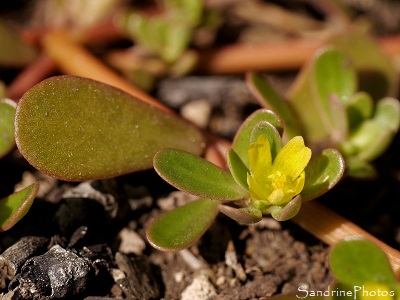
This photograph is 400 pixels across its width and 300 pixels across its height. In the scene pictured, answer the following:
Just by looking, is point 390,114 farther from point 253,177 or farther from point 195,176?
point 195,176

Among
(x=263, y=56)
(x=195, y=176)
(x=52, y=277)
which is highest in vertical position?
(x=195, y=176)

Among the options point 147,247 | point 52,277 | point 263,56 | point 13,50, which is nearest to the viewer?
point 52,277

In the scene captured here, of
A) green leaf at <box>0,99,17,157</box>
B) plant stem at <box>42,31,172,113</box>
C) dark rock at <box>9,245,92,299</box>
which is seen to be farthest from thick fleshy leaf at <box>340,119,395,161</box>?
green leaf at <box>0,99,17,157</box>

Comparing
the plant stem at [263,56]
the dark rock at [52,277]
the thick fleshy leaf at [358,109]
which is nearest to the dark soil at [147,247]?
the dark rock at [52,277]

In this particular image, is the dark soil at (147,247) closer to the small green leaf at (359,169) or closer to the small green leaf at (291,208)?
the small green leaf at (359,169)

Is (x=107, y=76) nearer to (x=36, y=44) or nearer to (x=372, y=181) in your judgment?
(x=36, y=44)

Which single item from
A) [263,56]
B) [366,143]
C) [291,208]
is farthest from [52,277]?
[263,56]

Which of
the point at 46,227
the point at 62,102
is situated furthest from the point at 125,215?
the point at 62,102
